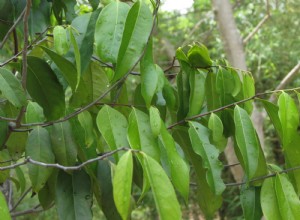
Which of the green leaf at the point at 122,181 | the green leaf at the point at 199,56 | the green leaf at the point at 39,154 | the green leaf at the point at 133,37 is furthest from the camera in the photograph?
the green leaf at the point at 199,56

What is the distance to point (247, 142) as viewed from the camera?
846 mm

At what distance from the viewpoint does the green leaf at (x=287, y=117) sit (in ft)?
2.83

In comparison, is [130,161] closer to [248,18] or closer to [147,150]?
[147,150]

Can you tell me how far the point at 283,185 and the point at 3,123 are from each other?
528 millimetres

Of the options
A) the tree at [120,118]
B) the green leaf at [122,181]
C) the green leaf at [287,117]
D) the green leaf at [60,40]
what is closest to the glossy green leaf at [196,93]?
the tree at [120,118]

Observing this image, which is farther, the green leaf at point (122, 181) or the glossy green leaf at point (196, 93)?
the glossy green leaf at point (196, 93)

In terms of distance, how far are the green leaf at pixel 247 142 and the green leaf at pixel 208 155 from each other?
5cm

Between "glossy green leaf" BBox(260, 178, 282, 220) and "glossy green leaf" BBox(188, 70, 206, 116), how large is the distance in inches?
7.6

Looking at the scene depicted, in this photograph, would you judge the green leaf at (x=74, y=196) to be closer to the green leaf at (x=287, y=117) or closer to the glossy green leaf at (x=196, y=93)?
the glossy green leaf at (x=196, y=93)

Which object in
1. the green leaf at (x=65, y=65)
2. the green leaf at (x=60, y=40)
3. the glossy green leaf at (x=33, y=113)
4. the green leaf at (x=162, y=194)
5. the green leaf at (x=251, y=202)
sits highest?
the green leaf at (x=60, y=40)

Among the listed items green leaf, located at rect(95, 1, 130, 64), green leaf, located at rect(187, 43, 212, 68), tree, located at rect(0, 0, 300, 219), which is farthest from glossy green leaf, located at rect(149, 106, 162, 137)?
green leaf, located at rect(187, 43, 212, 68)

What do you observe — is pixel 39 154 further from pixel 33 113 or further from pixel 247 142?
pixel 247 142

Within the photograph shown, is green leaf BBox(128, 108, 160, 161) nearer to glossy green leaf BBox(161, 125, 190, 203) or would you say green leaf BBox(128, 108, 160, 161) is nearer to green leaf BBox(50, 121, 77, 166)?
glossy green leaf BBox(161, 125, 190, 203)

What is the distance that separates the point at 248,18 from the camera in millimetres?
4641
